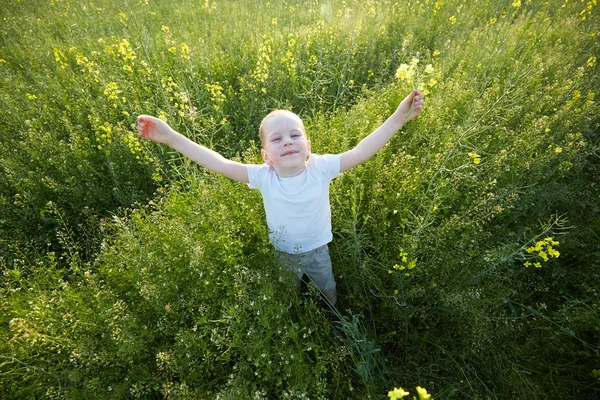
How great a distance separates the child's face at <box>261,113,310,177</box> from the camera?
1.86 meters

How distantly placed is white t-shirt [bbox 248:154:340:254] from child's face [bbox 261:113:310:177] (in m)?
0.10

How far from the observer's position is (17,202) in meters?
2.74

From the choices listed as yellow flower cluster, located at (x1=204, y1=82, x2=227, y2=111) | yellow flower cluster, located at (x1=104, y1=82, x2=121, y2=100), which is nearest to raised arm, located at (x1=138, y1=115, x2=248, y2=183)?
yellow flower cluster, located at (x1=204, y1=82, x2=227, y2=111)

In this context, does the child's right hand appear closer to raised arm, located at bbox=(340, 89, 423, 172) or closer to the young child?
the young child

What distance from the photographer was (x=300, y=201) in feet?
6.34

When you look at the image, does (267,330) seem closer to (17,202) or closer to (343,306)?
(343,306)

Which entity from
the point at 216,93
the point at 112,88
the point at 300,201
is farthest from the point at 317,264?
the point at 112,88

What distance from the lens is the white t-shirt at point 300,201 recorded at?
194 cm

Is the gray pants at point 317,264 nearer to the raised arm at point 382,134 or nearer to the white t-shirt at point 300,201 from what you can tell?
the white t-shirt at point 300,201

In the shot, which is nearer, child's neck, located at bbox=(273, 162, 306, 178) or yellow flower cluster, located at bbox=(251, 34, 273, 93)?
child's neck, located at bbox=(273, 162, 306, 178)

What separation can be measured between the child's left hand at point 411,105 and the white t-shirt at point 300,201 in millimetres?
447

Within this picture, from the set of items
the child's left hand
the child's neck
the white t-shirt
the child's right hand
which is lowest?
the white t-shirt

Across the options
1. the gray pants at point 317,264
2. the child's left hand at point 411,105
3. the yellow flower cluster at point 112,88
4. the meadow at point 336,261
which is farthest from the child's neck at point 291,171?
the yellow flower cluster at point 112,88

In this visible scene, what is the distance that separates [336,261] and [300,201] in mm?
627
